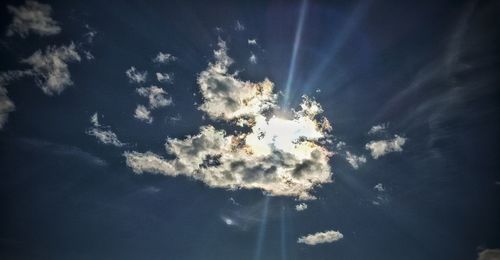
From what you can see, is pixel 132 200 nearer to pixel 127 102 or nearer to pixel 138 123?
pixel 138 123

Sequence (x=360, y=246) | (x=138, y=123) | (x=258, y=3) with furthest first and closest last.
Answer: (x=360, y=246)
(x=138, y=123)
(x=258, y=3)

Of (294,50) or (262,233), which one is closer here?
(294,50)

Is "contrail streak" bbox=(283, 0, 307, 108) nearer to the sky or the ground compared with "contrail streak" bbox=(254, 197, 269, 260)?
nearer to the ground

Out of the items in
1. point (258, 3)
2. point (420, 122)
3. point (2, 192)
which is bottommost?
point (2, 192)

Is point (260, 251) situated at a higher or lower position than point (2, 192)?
higher

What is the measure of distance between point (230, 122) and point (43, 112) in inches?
433

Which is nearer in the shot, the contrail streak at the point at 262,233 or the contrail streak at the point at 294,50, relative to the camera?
the contrail streak at the point at 294,50

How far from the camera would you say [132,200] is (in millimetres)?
27656

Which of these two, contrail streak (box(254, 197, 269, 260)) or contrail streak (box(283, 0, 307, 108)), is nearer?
contrail streak (box(283, 0, 307, 108))

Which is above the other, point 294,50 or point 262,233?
point 262,233

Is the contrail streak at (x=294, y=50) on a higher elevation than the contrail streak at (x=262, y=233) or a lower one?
lower

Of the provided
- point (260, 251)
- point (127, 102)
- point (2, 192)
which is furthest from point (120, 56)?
point (260, 251)

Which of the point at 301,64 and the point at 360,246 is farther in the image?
the point at 360,246

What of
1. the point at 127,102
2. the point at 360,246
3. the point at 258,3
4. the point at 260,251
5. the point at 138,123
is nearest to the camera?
the point at 258,3
